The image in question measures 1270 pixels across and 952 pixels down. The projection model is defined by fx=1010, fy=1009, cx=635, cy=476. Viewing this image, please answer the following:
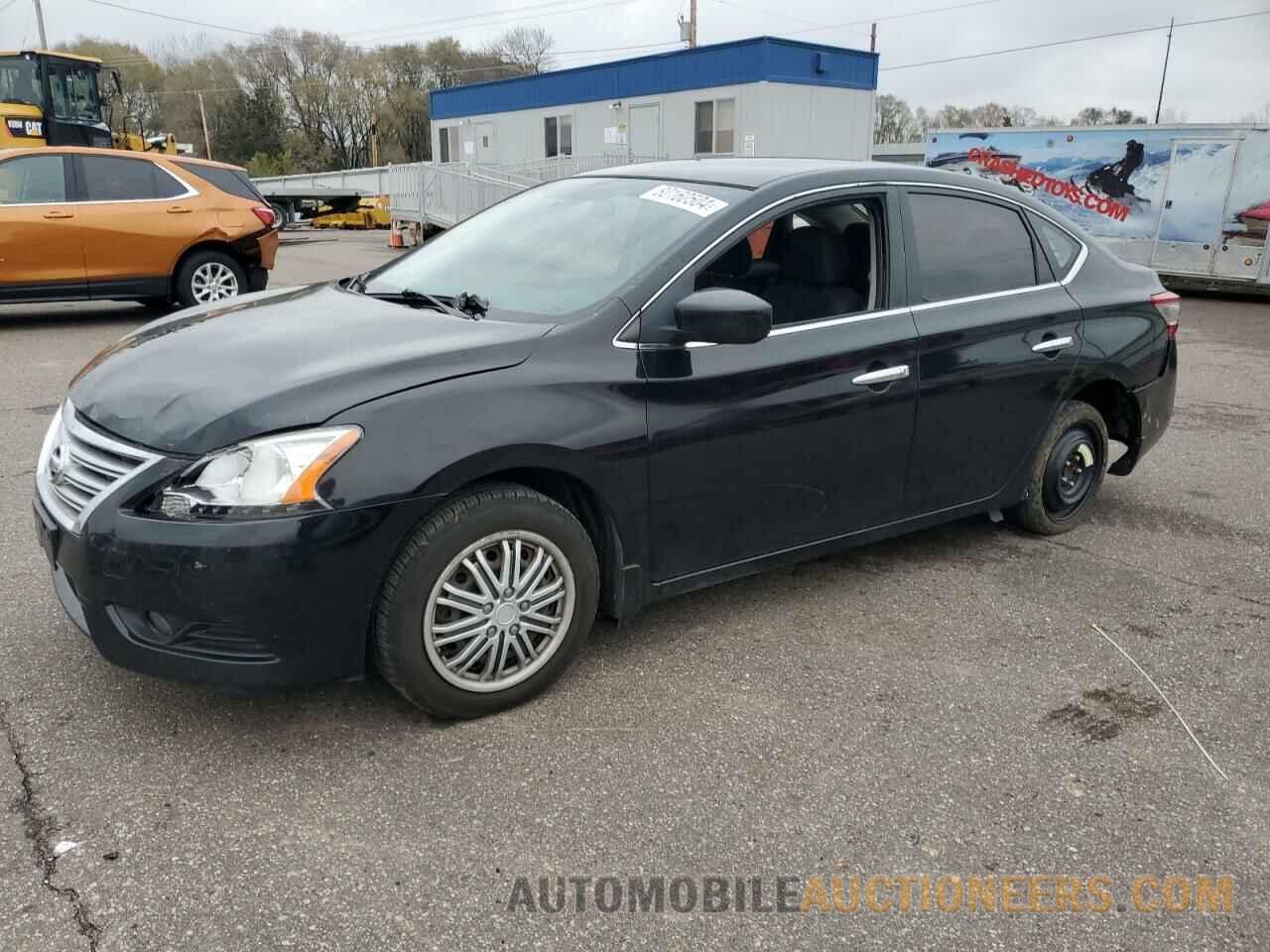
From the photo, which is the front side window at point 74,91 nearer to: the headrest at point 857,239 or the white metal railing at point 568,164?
the white metal railing at point 568,164

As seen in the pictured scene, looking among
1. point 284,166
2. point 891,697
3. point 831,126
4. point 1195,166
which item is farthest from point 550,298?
point 284,166

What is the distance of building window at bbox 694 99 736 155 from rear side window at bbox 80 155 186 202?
16.6 m

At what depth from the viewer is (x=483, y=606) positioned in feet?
9.62

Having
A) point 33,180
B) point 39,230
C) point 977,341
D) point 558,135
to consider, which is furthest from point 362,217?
point 977,341

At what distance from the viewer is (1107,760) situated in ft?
9.77

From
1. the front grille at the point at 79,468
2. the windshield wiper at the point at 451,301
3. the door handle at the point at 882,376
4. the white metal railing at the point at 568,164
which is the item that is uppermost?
the white metal railing at the point at 568,164

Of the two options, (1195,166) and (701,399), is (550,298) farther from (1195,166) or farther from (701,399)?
(1195,166)

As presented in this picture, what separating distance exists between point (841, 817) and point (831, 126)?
2458 centimetres

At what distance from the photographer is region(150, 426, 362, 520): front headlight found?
2.58 metres

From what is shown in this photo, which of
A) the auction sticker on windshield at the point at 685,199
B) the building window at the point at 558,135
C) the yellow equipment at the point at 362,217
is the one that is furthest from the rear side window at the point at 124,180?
the yellow equipment at the point at 362,217

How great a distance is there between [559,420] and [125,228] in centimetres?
853

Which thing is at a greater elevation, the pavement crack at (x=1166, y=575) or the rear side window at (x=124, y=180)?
the rear side window at (x=124, y=180)

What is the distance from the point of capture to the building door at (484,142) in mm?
32406

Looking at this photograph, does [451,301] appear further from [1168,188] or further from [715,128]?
[715,128]
